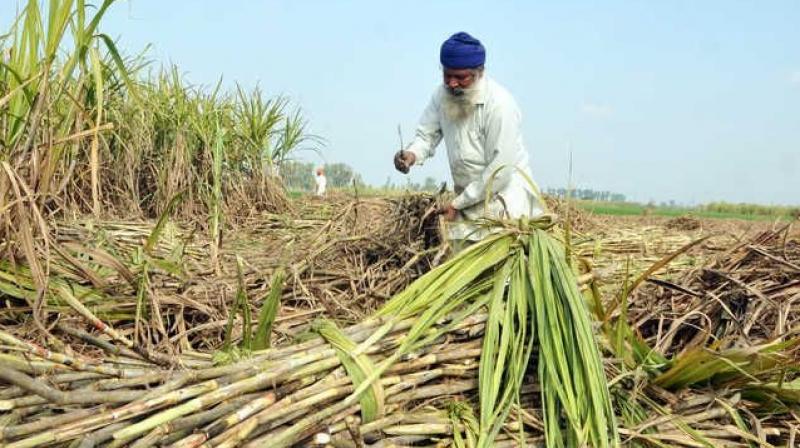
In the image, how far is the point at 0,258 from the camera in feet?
6.42

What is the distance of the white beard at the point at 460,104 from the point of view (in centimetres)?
365

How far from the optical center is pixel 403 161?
3.71m

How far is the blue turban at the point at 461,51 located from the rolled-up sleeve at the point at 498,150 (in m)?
0.28

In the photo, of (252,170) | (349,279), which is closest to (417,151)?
(349,279)

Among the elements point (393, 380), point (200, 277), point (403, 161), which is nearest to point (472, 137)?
point (403, 161)

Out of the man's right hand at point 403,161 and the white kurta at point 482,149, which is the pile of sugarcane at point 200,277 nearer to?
the man's right hand at point 403,161

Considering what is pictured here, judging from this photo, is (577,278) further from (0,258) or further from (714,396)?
(0,258)

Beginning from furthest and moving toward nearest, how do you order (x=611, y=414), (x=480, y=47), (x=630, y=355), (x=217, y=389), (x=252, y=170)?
(x=252, y=170) → (x=480, y=47) → (x=630, y=355) → (x=611, y=414) → (x=217, y=389)

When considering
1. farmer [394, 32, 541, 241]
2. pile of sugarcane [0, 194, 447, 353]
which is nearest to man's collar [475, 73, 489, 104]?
farmer [394, 32, 541, 241]

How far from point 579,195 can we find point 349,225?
1.58 meters

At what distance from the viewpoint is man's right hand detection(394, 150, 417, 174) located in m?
3.70

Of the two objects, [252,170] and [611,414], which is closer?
[611,414]

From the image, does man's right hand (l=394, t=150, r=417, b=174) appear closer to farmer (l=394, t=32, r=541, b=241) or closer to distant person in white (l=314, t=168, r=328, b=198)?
farmer (l=394, t=32, r=541, b=241)

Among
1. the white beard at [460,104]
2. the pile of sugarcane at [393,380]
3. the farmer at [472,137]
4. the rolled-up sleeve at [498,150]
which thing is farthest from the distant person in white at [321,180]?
the pile of sugarcane at [393,380]
